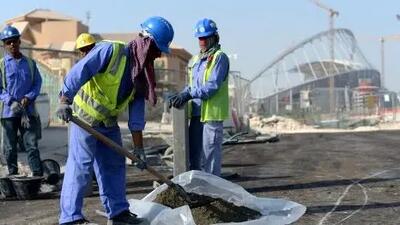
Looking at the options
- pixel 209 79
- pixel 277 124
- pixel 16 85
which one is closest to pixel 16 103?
pixel 16 85

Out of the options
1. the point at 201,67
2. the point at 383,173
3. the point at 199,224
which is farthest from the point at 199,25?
the point at 383,173

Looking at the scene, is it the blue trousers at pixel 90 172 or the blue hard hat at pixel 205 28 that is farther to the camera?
the blue hard hat at pixel 205 28

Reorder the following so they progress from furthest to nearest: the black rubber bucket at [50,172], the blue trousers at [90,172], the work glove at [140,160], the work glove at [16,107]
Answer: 1. the black rubber bucket at [50,172]
2. the work glove at [16,107]
3. the work glove at [140,160]
4. the blue trousers at [90,172]

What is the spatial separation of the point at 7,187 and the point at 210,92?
243cm

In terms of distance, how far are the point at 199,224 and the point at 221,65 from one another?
2.14m

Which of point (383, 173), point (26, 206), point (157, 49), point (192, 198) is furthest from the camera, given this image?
point (383, 173)

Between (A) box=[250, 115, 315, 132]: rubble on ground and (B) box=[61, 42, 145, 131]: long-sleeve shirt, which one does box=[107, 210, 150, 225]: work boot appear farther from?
(A) box=[250, 115, 315, 132]: rubble on ground

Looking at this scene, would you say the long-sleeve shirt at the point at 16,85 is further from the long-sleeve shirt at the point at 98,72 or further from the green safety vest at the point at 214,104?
the long-sleeve shirt at the point at 98,72

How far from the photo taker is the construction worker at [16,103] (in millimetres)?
7395

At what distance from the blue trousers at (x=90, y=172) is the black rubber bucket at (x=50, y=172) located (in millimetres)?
2497

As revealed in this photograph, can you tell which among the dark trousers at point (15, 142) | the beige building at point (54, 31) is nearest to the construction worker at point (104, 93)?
the dark trousers at point (15, 142)

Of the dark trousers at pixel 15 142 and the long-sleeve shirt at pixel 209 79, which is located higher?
the long-sleeve shirt at pixel 209 79

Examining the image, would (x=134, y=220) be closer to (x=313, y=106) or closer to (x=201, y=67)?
(x=201, y=67)

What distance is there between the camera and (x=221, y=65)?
261 inches
